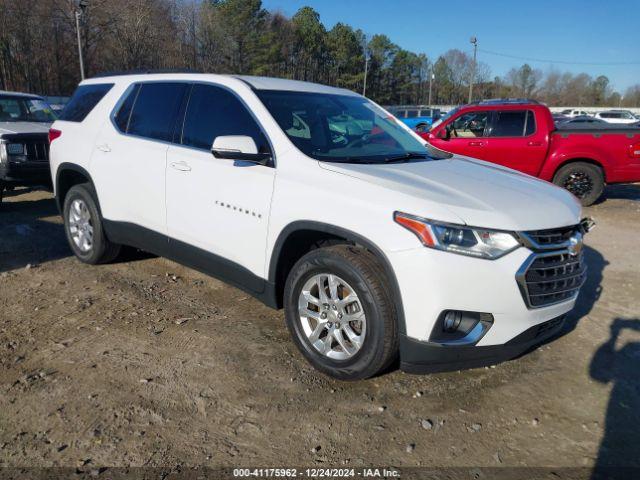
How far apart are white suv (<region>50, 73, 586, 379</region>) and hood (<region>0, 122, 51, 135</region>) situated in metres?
3.75

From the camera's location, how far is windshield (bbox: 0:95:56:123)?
27.9 ft

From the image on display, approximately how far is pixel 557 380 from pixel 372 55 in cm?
8897

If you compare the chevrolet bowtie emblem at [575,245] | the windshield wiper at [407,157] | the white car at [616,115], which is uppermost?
the white car at [616,115]

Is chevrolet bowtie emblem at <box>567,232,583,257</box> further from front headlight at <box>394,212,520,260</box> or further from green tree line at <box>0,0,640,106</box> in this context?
green tree line at <box>0,0,640,106</box>

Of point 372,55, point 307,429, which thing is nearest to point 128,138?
point 307,429

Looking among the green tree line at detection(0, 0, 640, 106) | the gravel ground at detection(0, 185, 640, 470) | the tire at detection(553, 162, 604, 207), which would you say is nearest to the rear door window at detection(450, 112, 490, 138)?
the tire at detection(553, 162, 604, 207)

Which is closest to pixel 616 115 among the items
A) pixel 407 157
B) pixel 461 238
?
pixel 407 157

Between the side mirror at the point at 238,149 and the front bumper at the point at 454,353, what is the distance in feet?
5.05

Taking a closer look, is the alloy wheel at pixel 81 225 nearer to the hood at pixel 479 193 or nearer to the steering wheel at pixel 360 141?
the steering wheel at pixel 360 141

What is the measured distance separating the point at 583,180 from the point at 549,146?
3.04 ft

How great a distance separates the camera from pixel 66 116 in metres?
5.33

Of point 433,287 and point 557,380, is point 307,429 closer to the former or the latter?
point 433,287

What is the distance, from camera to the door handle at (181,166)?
392 centimetres

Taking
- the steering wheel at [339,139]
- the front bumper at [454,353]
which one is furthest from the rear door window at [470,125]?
the front bumper at [454,353]
